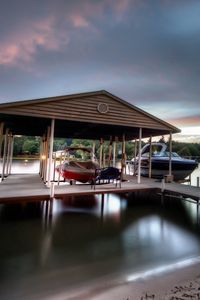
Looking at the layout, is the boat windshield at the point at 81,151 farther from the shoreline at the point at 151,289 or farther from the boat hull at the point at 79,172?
the shoreline at the point at 151,289

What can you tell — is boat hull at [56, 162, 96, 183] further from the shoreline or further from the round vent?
the shoreline

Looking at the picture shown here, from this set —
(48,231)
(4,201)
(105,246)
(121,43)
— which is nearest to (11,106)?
(4,201)

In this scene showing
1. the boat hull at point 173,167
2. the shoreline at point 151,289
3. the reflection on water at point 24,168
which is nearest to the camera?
the shoreline at point 151,289

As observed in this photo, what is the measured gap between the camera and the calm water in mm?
3725

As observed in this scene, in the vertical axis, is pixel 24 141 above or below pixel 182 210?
above

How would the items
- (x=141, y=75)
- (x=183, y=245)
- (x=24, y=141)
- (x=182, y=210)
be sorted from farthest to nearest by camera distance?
(x=24, y=141)
(x=141, y=75)
(x=182, y=210)
(x=183, y=245)

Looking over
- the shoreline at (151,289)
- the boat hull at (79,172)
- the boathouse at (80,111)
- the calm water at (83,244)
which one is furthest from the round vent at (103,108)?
the shoreline at (151,289)

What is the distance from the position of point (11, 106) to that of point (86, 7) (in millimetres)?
5756

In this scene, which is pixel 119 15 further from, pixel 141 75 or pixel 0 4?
pixel 0 4

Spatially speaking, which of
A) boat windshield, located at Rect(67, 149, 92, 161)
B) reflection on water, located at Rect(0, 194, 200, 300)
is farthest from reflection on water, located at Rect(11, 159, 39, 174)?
reflection on water, located at Rect(0, 194, 200, 300)

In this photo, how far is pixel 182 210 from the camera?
922 centimetres

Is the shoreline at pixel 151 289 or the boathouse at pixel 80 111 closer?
the shoreline at pixel 151 289

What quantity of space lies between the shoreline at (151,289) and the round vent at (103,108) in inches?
226

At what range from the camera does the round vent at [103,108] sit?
25.5 ft
